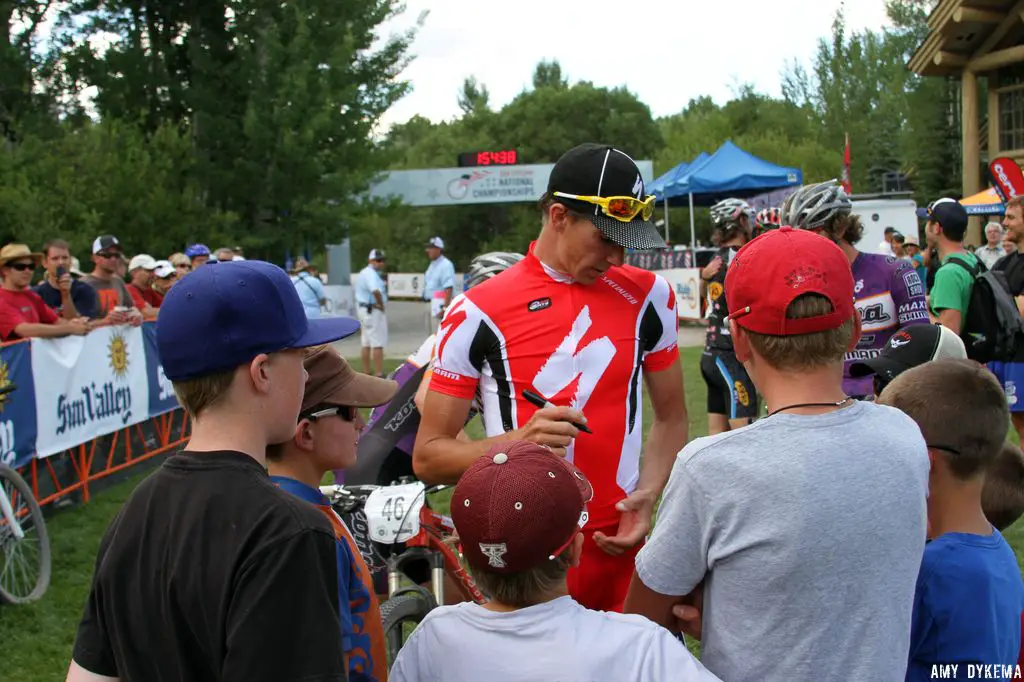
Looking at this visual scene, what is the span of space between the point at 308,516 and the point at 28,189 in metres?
16.9

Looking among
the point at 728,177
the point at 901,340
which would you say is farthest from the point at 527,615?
the point at 728,177

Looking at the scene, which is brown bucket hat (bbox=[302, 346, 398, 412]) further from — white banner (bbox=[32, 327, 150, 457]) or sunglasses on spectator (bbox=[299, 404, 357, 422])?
white banner (bbox=[32, 327, 150, 457])

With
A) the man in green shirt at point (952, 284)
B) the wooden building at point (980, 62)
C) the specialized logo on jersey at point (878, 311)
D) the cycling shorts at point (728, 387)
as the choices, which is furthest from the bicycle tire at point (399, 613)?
the wooden building at point (980, 62)

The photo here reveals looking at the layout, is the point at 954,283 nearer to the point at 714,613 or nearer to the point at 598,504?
the point at 598,504

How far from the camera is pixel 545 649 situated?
1.85 m

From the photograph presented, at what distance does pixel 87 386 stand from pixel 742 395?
5.54 metres

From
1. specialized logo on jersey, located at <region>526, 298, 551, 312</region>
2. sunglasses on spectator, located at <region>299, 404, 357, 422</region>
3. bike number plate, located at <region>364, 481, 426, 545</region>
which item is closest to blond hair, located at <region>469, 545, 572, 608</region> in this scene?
sunglasses on spectator, located at <region>299, 404, 357, 422</region>

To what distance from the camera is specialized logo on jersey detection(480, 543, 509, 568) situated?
6.28ft

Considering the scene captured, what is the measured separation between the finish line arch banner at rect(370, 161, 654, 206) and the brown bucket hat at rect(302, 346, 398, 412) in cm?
3533

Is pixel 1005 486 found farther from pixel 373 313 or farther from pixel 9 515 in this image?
pixel 373 313

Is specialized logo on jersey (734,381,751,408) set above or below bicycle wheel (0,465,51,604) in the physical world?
above

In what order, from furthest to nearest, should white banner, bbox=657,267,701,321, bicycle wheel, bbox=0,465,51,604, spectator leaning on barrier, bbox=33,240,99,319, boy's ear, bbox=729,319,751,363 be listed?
white banner, bbox=657,267,701,321 < spectator leaning on barrier, bbox=33,240,99,319 < bicycle wheel, bbox=0,465,51,604 < boy's ear, bbox=729,319,751,363

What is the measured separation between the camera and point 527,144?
62.5m

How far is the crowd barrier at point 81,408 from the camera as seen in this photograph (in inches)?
285
